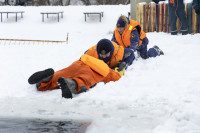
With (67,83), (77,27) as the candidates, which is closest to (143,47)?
(67,83)

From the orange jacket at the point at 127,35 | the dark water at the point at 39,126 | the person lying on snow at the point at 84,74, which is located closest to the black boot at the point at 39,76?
the person lying on snow at the point at 84,74

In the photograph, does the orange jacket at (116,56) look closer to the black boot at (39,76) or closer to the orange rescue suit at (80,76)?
the orange rescue suit at (80,76)

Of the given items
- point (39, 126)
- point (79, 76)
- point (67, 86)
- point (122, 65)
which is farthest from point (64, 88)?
point (122, 65)

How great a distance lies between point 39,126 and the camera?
9.45ft

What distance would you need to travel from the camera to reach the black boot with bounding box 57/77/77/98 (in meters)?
3.67

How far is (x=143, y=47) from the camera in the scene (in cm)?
645

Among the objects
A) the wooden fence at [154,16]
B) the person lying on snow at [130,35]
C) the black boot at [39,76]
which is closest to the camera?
the black boot at [39,76]

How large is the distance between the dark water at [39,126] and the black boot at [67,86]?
2.24ft

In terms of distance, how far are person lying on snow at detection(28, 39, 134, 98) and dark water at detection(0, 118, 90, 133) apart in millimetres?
741

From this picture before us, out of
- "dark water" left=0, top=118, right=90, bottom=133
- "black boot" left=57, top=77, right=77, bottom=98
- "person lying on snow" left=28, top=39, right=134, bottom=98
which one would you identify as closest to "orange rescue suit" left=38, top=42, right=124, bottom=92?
"person lying on snow" left=28, top=39, right=134, bottom=98

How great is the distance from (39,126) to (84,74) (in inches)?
54.3

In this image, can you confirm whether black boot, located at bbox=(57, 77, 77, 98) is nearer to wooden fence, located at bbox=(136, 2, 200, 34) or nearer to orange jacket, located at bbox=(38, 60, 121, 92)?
orange jacket, located at bbox=(38, 60, 121, 92)

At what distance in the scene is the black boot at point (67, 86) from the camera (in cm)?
367

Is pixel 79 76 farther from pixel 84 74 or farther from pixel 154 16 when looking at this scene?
pixel 154 16
